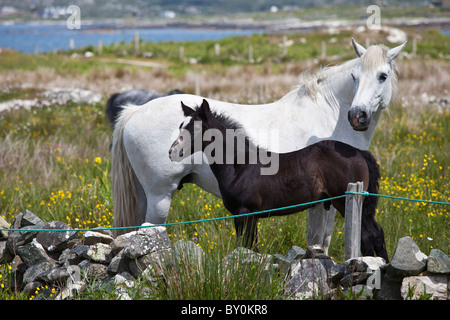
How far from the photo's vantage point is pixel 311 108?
16.1 feet

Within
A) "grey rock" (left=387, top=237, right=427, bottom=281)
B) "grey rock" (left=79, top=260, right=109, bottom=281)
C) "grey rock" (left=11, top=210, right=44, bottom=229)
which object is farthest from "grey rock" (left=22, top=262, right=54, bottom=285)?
"grey rock" (left=387, top=237, right=427, bottom=281)

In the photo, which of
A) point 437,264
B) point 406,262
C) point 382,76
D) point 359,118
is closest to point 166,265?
point 406,262

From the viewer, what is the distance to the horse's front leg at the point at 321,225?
4.84 metres

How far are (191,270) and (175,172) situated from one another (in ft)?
5.50

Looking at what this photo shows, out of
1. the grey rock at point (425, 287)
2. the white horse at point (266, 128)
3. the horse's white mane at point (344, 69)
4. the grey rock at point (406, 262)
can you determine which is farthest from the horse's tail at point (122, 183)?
the grey rock at point (425, 287)

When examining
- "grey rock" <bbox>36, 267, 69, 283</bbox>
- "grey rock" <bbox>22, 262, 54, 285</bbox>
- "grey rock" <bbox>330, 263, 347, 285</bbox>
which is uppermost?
"grey rock" <bbox>330, 263, 347, 285</bbox>

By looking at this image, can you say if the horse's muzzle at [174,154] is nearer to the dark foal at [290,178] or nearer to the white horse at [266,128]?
the dark foal at [290,178]

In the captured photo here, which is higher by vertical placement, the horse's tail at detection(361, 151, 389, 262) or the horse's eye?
the horse's eye

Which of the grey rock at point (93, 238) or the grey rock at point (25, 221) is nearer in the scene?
the grey rock at point (93, 238)

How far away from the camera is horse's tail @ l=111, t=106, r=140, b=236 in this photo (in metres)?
5.35

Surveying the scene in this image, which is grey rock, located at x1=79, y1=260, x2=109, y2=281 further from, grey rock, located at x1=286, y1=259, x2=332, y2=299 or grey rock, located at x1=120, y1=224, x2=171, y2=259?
grey rock, located at x1=286, y1=259, x2=332, y2=299

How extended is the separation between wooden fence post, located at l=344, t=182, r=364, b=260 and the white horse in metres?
0.64
